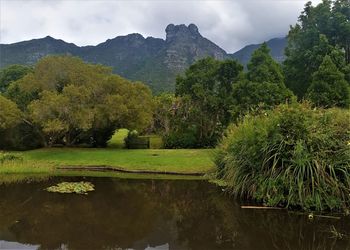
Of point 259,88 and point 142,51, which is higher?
point 142,51

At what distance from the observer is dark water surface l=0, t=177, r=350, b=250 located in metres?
10.7

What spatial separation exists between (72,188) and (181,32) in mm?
130681

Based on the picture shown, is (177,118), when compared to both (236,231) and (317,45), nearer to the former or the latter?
(317,45)

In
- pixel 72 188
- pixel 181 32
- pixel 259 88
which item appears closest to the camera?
pixel 72 188

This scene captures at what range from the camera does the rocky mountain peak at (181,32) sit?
142 m

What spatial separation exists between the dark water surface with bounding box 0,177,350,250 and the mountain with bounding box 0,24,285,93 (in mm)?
86116

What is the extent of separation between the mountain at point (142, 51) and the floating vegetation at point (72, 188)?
3301 inches

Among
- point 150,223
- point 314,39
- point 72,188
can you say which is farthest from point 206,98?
point 150,223

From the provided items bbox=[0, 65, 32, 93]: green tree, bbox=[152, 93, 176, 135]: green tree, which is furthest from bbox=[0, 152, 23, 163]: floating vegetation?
bbox=[0, 65, 32, 93]: green tree

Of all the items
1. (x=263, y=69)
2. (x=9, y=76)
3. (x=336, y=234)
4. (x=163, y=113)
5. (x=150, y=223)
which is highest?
(x=9, y=76)

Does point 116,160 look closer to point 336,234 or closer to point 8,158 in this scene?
point 8,158

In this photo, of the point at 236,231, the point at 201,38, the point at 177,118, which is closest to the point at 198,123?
the point at 177,118

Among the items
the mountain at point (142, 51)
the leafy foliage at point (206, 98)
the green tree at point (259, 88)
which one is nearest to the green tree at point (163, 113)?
the leafy foliage at point (206, 98)

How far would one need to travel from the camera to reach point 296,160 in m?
13.9
